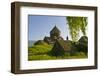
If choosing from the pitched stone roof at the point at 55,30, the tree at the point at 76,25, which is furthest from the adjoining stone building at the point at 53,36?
the tree at the point at 76,25

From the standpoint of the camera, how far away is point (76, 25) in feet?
6.30

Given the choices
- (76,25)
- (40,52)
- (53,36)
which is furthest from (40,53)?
(76,25)

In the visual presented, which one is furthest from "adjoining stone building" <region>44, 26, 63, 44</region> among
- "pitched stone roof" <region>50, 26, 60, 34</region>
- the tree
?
the tree

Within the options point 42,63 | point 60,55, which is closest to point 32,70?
point 42,63

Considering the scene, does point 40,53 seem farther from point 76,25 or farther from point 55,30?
point 76,25

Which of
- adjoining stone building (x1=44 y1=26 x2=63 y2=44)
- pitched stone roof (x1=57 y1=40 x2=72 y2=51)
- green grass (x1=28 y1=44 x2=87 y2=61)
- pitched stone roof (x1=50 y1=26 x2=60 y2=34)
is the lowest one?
green grass (x1=28 y1=44 x2=87 y2=61)

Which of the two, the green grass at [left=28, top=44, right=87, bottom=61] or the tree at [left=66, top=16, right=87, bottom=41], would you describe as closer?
the green grass at [left=28, top=44, right=87, bottom=61]

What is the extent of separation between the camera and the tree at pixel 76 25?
1.90 m

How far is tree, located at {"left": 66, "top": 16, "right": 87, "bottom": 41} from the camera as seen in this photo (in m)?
1.90

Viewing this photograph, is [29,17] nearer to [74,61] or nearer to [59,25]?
[59,25]

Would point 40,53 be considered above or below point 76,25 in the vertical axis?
below

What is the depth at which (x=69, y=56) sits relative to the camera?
1883mm

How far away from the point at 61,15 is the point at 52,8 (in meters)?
0.10

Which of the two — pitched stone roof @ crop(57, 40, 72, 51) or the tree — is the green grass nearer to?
pitched stone roof @ crop(57, 40, 72, 51)
